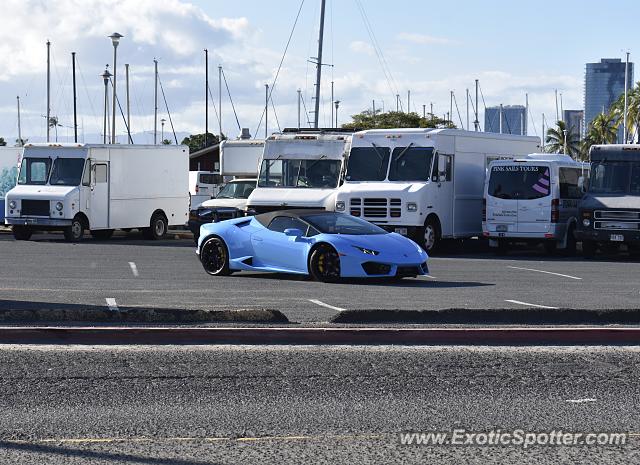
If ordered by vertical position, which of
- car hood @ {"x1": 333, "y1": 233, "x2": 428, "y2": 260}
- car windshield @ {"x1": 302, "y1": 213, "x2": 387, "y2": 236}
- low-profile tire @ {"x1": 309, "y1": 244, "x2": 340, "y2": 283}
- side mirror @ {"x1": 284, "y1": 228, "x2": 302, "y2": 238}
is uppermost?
car windshield @ {"x1": 302, "y1": 213, "x2": 387, "y2": 236}

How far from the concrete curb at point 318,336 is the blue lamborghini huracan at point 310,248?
690cm

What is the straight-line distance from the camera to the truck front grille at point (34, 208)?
31859 millimetres

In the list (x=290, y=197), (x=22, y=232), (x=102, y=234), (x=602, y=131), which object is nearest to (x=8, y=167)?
(x=102, y=234)

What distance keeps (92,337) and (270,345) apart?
5.68 feet

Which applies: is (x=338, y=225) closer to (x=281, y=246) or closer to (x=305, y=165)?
(x=281, y=246)

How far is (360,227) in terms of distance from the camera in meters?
19.9

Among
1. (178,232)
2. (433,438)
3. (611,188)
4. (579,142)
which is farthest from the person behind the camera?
(579,142)

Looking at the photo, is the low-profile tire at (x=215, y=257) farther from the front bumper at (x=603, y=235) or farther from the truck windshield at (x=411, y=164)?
the front bumper at (x=603, y=235)

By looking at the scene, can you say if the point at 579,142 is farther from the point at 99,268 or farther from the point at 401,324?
the point at 401,324

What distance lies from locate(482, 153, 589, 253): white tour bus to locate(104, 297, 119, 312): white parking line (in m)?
15.4

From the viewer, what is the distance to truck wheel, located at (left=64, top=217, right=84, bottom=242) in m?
31.9

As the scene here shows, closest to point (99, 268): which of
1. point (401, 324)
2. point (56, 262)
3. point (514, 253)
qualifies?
point (56, 262)

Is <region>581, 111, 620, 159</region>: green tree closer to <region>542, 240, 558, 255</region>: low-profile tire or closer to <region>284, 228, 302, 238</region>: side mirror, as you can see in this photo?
<region>542, 240, 558, 255</region>: low-profile tire

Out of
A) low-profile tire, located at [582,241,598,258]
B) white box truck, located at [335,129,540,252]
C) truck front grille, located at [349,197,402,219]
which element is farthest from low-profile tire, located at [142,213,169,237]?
low-profile tire, located at [582,241,598,258]
